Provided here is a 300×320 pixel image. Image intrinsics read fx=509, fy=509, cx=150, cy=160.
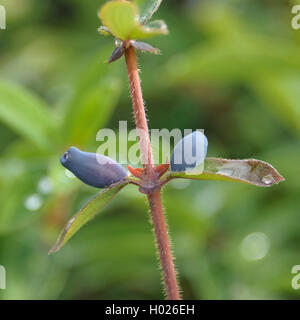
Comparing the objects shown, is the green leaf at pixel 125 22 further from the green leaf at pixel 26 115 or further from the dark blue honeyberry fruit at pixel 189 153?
the green leaf at pixel 26 115

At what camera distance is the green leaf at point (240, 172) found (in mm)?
733

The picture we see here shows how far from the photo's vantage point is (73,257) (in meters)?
1.91

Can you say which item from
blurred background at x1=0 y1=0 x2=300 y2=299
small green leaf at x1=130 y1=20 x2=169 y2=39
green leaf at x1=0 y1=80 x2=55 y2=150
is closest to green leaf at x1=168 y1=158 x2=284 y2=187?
small green leaf at x1=130 y1=20 x2=169 y2=39

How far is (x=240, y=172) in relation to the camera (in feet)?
2.45

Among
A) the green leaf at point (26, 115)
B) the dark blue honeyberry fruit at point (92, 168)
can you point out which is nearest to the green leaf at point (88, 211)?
the dark blue honeyberry fruit at point (92, 168)

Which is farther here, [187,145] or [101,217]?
[101,217]

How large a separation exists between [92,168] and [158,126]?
163 centimetres

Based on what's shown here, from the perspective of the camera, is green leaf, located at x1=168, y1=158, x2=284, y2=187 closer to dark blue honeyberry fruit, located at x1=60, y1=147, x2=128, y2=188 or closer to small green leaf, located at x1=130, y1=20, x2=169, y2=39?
dark blue honeyberry fruit, located at x1=60, y1=147, x2=128, y2=188

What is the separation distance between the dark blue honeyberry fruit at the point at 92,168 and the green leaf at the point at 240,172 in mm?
86

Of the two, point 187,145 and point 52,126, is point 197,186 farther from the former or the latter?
point 187,145
